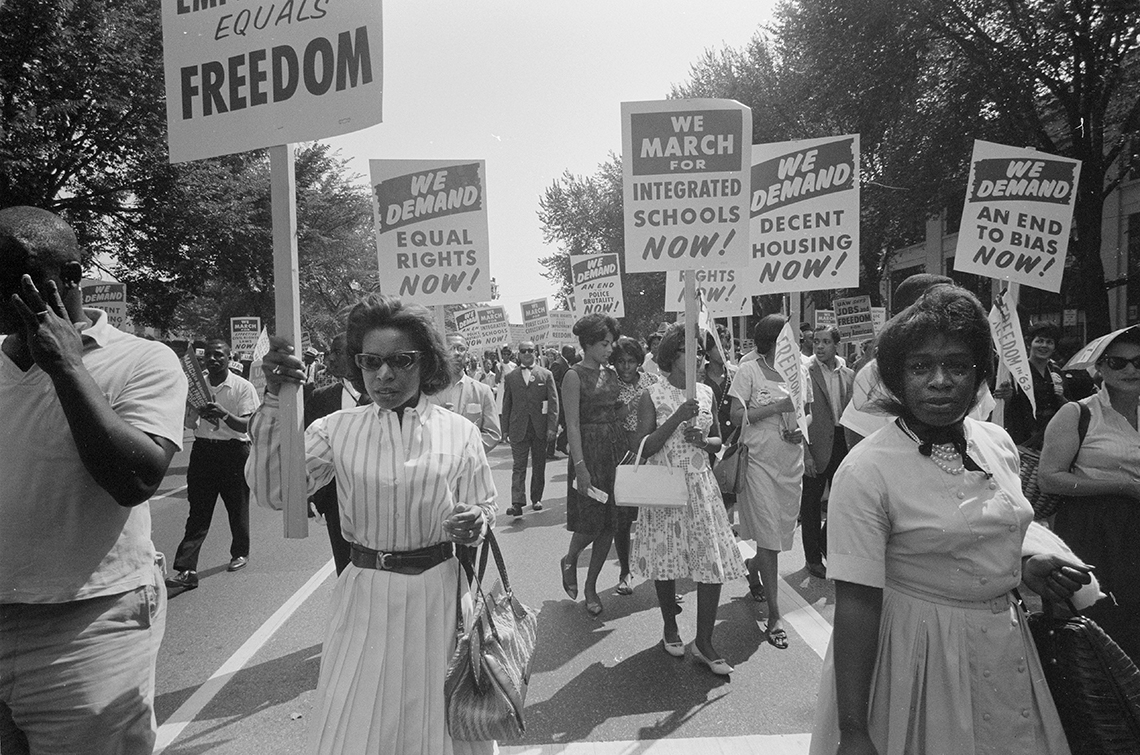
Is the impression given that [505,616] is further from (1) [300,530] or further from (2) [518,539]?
(2) [518,539]

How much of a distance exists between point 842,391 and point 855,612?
5298 millimetres

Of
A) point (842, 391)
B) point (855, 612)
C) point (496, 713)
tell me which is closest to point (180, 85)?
point (496, 713)

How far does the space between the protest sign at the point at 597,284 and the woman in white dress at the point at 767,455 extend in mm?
9139

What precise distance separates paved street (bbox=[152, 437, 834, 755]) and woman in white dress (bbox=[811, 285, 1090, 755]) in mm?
→ 1963

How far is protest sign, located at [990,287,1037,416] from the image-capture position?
572cm

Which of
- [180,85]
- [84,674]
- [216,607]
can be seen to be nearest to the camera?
[84,674]

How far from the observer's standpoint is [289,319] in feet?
9.72

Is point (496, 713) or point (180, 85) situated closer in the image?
point (496, 713)

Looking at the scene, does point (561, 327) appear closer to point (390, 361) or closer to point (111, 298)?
point (111, 298)

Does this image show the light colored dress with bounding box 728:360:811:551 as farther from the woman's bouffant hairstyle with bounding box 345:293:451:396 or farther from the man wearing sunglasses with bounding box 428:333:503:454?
the woman's bouffant hairstyle with bounding box 345:293:451:396

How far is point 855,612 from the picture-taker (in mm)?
2027

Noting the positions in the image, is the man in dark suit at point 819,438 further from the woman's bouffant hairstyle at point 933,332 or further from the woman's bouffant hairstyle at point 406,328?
the woman's bouffant hairstyle at point 933,332

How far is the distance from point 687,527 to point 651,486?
36 cm

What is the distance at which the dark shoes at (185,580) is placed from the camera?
6511 millimetres
